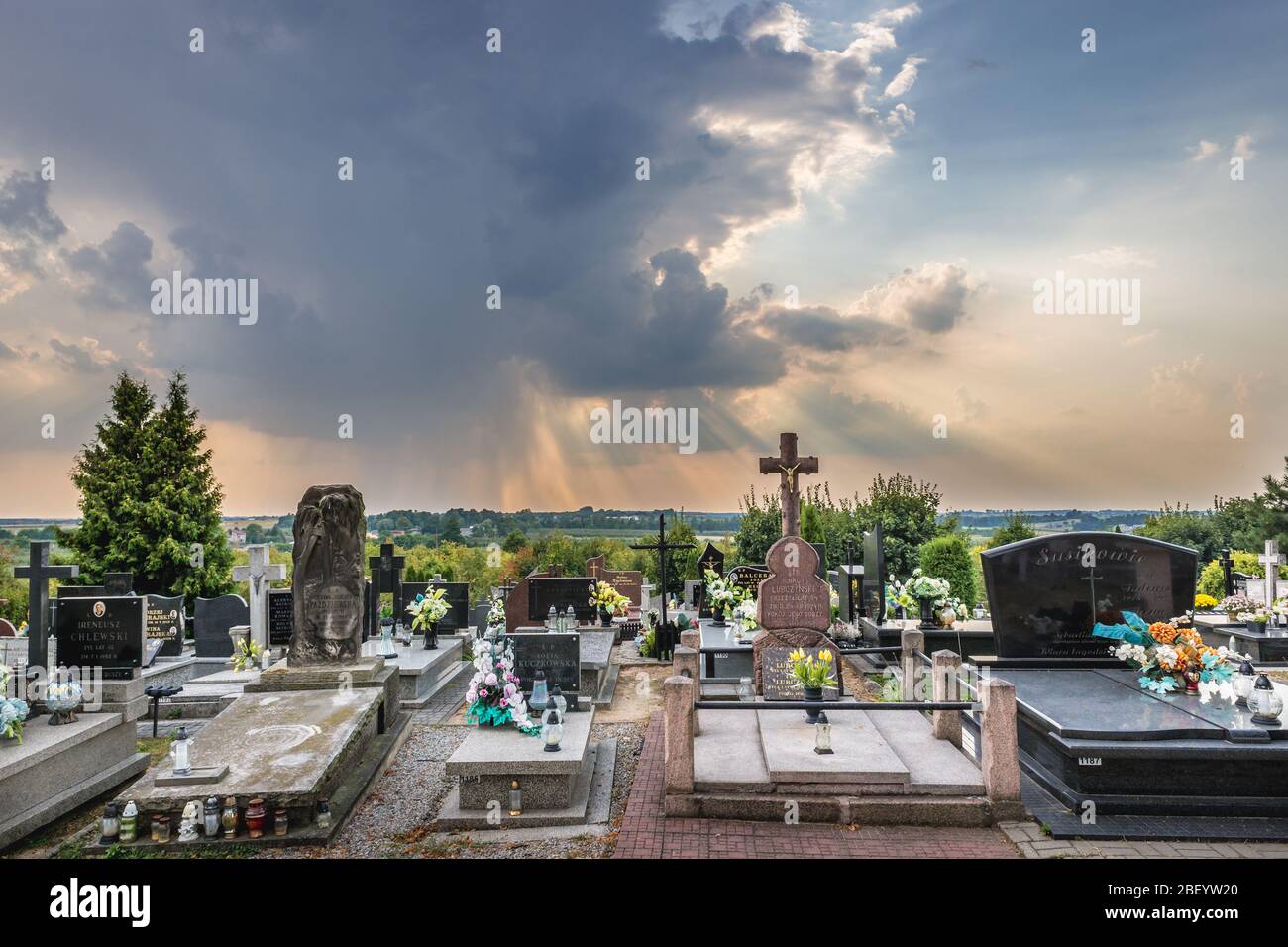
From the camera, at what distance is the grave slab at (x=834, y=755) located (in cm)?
705

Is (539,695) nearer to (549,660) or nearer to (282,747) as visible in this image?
(549,660)

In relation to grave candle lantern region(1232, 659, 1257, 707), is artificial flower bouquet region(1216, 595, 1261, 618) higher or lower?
lower

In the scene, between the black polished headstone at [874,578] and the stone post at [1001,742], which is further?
the black polished headstone at [874,578]

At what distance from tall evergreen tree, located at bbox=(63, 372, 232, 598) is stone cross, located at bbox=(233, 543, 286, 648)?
403 inches

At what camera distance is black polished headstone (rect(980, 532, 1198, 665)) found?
10359 mm

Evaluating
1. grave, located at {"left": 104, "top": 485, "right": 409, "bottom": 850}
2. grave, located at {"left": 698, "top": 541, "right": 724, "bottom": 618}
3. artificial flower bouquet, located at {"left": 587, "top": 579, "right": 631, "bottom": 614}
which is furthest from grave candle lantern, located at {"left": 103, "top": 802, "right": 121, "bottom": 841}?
grave, located at {"left": 698, "top": 541, "right": 724, "bottom": 618}

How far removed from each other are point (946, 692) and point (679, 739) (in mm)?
3892

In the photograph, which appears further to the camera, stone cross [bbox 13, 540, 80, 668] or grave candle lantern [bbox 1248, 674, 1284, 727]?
stone cross [bbox 13, 540, 80, 668]

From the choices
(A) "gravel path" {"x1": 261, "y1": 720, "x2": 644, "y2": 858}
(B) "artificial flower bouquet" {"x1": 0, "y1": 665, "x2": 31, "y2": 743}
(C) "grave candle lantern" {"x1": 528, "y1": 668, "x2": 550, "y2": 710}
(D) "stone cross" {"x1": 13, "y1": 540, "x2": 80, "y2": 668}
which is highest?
(D) "stone cross" {"x1": 13, "y1": 540, "x2": 80, "y2": 668}

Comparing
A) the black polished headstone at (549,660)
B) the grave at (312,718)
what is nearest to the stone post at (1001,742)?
the black polished headstone at (549,660)

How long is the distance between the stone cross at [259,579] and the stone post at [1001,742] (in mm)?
13497

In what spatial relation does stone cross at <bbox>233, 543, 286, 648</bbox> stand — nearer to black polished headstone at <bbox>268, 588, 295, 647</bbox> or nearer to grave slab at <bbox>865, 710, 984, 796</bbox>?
black polished headstone at <bbox>268, 588, 295, 647</bbox>

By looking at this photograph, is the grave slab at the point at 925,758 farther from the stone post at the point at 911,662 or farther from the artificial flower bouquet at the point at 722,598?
the artificial flower bouquet at the point at 722,598

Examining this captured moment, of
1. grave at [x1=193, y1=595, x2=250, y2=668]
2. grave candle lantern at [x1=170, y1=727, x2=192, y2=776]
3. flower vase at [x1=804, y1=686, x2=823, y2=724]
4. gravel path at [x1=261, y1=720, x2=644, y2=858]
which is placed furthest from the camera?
grave at [x1=193, y1=595, x2=250, y2=668]
